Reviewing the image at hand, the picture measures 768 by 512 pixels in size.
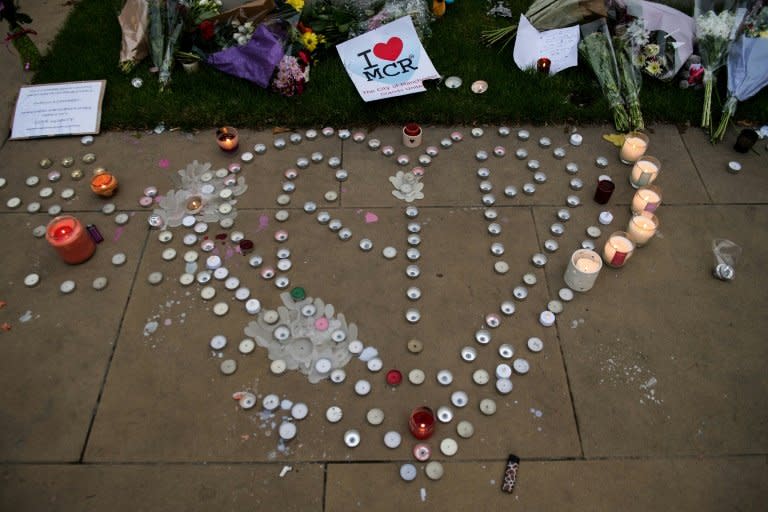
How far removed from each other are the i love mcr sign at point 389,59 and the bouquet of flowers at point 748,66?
2.10m

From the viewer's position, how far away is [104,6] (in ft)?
16.3

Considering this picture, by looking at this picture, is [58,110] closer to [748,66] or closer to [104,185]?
[104,185]

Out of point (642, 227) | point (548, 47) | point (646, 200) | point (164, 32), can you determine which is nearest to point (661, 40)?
point (548, 47)

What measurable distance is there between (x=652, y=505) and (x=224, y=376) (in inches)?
81.1

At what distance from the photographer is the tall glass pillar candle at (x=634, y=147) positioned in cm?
363

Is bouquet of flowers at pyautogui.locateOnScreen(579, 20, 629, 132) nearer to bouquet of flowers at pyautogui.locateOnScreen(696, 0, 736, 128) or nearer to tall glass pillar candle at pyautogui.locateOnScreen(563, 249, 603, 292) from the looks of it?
bouquet of flowers at pyautogui.locateOnScreen(696, 0, 736, 128)

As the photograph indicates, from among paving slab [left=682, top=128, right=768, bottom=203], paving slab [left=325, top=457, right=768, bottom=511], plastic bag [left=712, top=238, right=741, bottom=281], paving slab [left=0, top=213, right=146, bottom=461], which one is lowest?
paving slab [left=325, top=457, right=768, bottom=511]

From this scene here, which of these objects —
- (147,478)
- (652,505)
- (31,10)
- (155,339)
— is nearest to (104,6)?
(31,10)

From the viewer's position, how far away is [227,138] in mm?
3717

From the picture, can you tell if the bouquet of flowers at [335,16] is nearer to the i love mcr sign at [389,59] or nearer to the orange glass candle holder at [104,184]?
the i love mcr sign at [389,59]

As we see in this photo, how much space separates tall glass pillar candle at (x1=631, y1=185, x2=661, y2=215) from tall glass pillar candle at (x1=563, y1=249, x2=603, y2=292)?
532mm

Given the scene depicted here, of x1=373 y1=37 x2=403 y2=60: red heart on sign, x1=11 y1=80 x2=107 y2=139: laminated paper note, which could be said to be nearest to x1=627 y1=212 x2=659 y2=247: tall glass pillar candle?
x1=373 y1=37 x2=403 y2=60: red heart on sign

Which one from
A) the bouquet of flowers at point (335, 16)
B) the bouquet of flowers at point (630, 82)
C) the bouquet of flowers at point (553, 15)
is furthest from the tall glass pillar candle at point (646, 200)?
the bouquet of flowers at point (335, 16)

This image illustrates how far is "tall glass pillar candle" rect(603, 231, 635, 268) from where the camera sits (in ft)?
9.96
